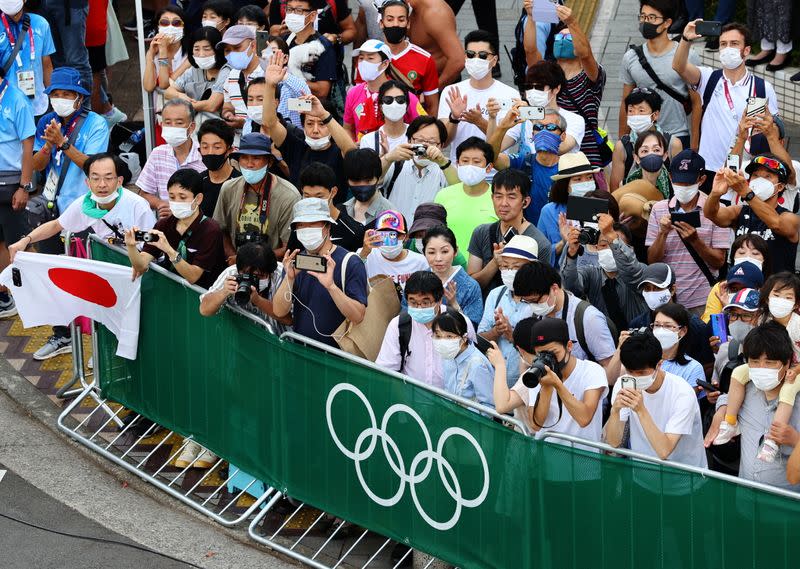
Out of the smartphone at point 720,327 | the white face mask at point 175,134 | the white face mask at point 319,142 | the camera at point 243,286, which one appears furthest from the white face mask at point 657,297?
the white face mask at point 175,134

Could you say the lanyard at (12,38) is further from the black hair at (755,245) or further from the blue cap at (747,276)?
the blue cap at (747,276)

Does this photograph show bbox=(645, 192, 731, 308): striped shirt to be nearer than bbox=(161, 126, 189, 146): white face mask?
Yes

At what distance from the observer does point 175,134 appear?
1123cm

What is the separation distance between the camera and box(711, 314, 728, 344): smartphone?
29.1ft

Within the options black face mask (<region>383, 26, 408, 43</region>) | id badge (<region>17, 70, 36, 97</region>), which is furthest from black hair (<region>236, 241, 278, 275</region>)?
id badge (<region>17, 70, 36, 97</region>)

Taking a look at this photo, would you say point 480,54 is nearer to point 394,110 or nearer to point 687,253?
point 394,110

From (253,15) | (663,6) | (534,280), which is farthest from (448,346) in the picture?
(253,15)

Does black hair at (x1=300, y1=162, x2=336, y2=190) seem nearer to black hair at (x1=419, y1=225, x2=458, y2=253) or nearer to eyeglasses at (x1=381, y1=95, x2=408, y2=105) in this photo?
black hair at (x1=419, y1=225, x2=458, y2=253)

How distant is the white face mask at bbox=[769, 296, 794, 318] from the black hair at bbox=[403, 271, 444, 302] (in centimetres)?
191

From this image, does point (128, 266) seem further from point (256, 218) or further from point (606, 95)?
point (606, 95)

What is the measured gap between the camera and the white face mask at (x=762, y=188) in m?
9.82

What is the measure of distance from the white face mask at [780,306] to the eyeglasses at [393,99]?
3742mm

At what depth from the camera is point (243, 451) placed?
385 inches

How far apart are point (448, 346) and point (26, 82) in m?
5.83
